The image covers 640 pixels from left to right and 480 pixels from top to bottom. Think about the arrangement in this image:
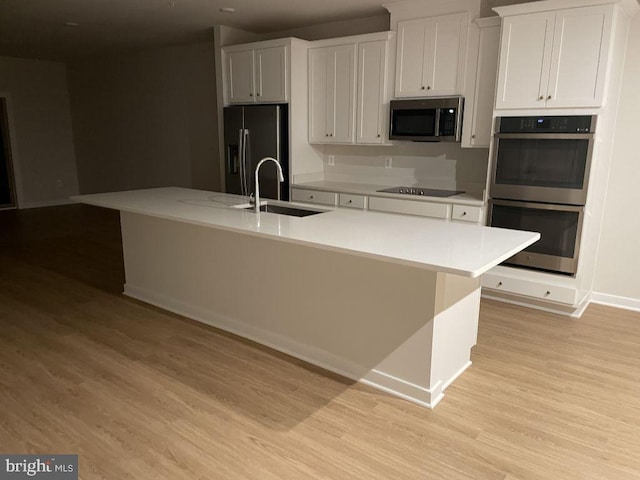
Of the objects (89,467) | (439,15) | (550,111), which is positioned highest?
(439,15)

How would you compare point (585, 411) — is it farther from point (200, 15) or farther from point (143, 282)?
point (200, 15)

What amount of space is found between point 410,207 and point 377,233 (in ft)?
5.80

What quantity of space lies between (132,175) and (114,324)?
191 inches

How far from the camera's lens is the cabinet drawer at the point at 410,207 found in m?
4.06

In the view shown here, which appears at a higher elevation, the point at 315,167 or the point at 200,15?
the point at 200,15

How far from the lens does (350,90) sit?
15.6 feet

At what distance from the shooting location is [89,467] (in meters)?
2.02

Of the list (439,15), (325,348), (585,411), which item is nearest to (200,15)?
(439,15)

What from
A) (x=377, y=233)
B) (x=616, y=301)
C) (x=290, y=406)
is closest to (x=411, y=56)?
(x=377, y=233)

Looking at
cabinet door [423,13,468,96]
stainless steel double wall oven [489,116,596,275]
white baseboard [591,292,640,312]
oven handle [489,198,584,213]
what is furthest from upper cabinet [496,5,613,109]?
white baseboard [591,292,640,312]

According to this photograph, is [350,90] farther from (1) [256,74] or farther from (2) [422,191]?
(2) [422,191]

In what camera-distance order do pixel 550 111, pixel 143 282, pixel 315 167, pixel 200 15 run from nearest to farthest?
pixel 550 111, pixel 143 282, pixel 200 15, pixel 315 167

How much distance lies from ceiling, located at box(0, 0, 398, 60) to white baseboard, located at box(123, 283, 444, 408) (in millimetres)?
2794

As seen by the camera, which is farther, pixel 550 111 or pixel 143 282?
pixel 143 282
